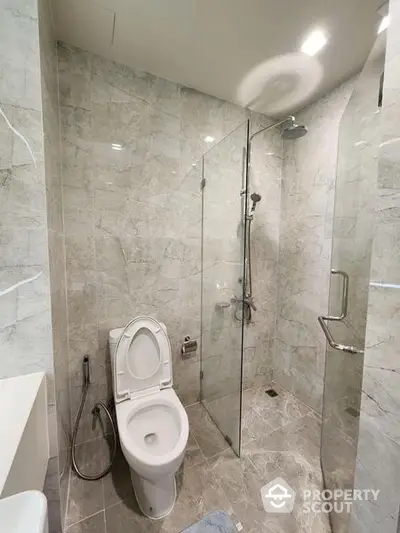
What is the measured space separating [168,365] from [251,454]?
826 mm

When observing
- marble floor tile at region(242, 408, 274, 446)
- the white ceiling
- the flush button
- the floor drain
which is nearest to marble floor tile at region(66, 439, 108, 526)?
the flush button

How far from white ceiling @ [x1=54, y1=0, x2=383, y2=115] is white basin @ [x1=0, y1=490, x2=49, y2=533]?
185cm

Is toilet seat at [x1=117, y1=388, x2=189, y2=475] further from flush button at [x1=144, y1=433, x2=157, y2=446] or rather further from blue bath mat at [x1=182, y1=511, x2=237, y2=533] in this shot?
blue bath mat at [x1=182, y1=511, x2=237, y2=533]

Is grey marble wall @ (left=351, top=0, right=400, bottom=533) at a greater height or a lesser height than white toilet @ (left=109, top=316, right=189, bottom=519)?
greater

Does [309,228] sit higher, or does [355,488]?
[309,228]

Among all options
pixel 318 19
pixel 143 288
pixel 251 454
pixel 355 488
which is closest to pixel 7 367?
pixel 143 288

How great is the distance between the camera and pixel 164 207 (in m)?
1.70

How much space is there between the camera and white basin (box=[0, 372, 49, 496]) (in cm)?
60

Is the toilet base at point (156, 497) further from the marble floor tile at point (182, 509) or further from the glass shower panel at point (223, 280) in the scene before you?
the glass shower panel at point (223, 280)

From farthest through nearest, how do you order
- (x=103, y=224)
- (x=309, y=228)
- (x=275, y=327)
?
(x=275, y=327), (x=309, y=228), (x=103, y=224)

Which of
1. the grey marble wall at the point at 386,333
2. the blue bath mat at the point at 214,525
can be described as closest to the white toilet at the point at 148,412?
the blue bath mat at the point at 214,525

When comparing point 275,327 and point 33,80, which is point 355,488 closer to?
point 275,327

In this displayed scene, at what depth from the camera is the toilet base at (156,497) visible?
118 cm

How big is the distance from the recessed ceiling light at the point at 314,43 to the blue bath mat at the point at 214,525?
103 inches
